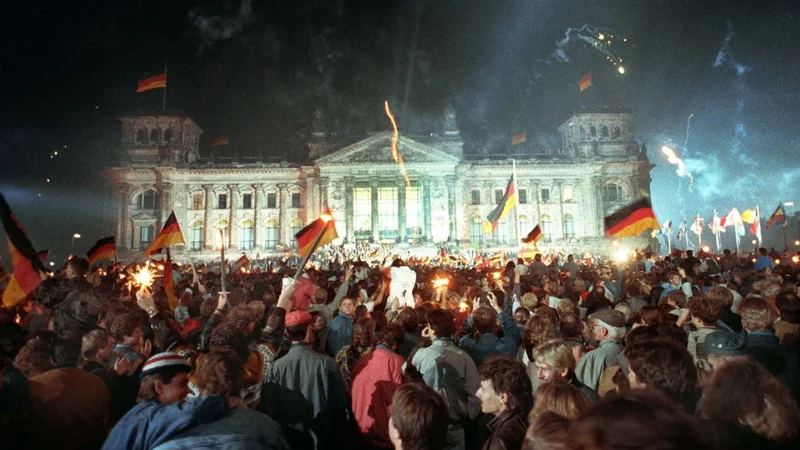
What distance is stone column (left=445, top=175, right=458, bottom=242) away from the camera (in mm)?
52053

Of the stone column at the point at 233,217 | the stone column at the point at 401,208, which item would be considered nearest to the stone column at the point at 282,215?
the stone column at the point at 233,217

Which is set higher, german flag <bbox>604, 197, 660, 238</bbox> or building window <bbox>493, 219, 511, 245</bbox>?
building window <bbox>493, 219, 511, 245</bbox>

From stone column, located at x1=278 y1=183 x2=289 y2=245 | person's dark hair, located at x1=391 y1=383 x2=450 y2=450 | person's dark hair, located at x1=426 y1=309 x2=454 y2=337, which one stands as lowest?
person's dark hair, located at x1=391 y1=383 x2=450 y2=450

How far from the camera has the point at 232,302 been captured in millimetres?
8961

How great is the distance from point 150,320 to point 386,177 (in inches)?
1832

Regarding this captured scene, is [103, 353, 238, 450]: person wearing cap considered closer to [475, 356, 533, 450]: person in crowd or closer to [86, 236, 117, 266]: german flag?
[475, 356, 533, 450]: person in crowd

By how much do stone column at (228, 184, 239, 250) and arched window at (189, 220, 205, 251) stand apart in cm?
283

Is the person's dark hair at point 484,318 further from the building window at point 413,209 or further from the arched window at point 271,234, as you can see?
the arched window at point 271,234

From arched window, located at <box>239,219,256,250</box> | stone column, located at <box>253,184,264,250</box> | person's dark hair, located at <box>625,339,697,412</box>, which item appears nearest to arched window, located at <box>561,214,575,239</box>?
stone column, located at <box>253,184,264,250</box>

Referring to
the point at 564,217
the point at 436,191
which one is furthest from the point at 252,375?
the point at 564,217

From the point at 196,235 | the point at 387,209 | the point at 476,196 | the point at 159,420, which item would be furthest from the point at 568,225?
the point at 159,420

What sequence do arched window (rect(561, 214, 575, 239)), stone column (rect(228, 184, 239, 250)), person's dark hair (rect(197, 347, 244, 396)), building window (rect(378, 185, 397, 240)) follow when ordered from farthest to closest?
arched window (rect(561, 214, 575, 239)), stone column (rect(228, 184, 239, 250)), building window (rect(378, 185, 397, 240)), person's dark hair (rect(197, 347, 244, 396))

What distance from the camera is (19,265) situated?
870 centimetres

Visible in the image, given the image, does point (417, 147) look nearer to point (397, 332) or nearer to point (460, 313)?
point (460, 313)
